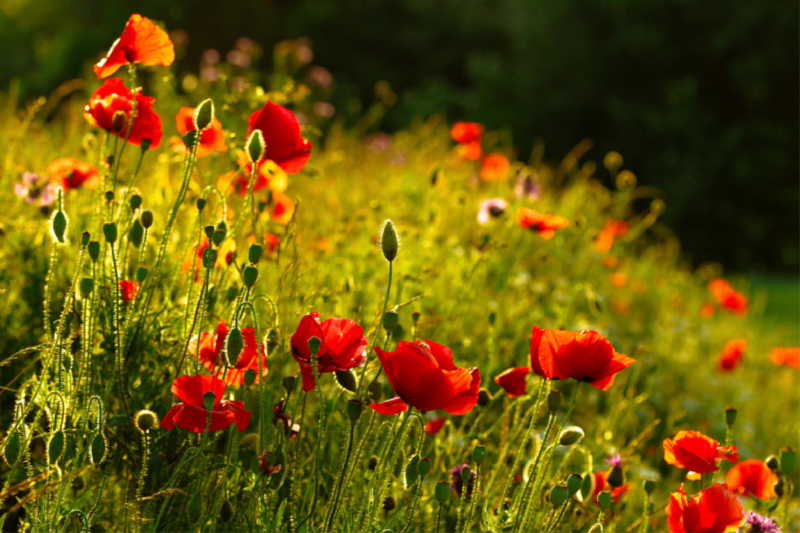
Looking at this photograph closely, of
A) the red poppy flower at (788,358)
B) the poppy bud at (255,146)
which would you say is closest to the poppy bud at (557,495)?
the poppy bud at (255,146)

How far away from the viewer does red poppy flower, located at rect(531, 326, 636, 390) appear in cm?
108

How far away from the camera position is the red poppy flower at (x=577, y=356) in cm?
108

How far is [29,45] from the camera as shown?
14.8 meters

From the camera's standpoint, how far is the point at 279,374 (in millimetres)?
1637

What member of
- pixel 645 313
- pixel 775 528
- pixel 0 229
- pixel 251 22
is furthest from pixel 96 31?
pixel 775 528

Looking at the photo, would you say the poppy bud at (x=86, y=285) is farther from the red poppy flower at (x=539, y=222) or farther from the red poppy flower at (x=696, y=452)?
the red poppy flower at (x=539, y=222)

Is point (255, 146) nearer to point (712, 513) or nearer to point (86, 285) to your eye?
point (86, 285)

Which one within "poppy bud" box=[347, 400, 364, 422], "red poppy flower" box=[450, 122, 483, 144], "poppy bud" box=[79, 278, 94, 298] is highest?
"red poppy flower" box=[450, 122, 483, 144]

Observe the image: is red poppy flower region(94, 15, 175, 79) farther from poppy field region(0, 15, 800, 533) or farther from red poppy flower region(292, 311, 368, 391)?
red poppy flower region(292, 311, 368, 391)

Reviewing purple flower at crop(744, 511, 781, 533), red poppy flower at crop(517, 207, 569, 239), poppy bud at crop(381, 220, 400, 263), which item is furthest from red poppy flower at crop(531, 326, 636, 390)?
red poppy flower at crop(517, 207, 569, 239)

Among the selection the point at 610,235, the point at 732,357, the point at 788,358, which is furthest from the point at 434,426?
the point at 788,358

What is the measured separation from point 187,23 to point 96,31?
5.42 feet

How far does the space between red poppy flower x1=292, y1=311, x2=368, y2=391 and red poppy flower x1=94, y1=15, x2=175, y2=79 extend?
0.64m

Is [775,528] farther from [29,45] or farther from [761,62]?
[29,45]
